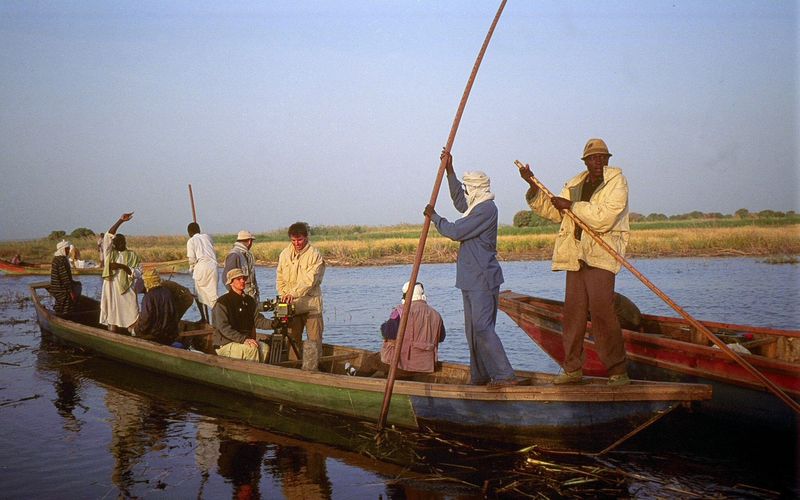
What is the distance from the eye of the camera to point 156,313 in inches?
322

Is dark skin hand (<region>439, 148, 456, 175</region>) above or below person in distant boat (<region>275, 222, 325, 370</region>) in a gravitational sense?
above

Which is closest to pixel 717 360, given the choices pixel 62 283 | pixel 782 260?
pixel 62 283

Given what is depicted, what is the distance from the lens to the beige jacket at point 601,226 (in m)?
4.99

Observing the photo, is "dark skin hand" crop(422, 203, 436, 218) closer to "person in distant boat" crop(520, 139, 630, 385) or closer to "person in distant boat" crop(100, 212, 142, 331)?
"person in distant boat" crop(520, 139, 630, 385)

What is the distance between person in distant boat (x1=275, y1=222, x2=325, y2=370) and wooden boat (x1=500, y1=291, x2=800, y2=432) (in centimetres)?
298

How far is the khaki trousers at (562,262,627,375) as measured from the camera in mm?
5098

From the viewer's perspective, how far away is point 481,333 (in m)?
5.39

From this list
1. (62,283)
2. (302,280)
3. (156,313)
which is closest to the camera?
(302,280)

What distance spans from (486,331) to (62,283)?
8132 millimetres

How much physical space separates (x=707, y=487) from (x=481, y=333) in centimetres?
198

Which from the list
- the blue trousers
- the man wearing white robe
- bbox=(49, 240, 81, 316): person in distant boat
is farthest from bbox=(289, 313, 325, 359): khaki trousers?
bbox=(49, 240, 81, 316): person in distant boat

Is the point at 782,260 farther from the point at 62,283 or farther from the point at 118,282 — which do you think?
the point at 62,283

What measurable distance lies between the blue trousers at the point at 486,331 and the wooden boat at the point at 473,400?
0.26 meters

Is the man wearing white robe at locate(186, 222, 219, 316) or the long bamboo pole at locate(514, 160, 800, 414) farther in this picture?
the man wearing white robe at locate(186, 222, 219, 316)
